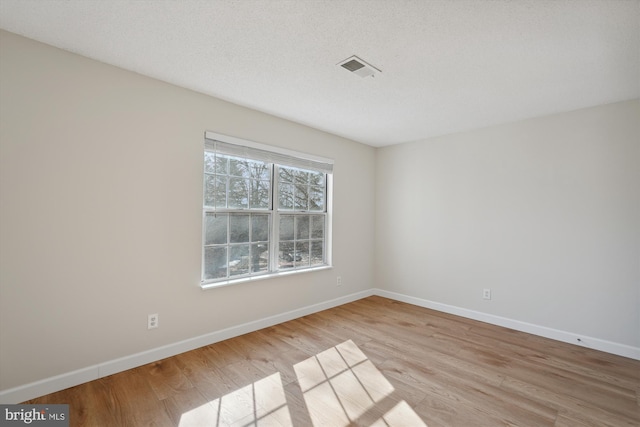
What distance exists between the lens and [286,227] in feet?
12.1

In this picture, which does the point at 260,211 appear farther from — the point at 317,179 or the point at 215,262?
the point at 317,179

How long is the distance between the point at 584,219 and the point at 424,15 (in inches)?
110

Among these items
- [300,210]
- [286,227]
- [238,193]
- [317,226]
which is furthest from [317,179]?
[238,193]

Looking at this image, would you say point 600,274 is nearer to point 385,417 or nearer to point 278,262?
point 385,417

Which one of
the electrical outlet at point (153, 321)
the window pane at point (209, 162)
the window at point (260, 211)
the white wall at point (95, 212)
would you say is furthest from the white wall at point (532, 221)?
the electrical outlet at point (153, 321)

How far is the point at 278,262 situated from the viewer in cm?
357

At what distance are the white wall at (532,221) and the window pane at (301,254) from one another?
1.54 m

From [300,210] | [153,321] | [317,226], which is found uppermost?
[300,210]

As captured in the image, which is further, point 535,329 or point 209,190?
point 535,329

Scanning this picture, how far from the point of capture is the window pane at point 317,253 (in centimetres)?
405

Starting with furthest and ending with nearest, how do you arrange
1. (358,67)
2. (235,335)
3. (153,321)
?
(235,335) → (153,321) → (358,67)

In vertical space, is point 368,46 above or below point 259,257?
above

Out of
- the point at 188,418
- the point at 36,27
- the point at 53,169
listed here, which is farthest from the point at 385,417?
the point at 36,27

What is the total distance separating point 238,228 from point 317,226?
49.0 inches
